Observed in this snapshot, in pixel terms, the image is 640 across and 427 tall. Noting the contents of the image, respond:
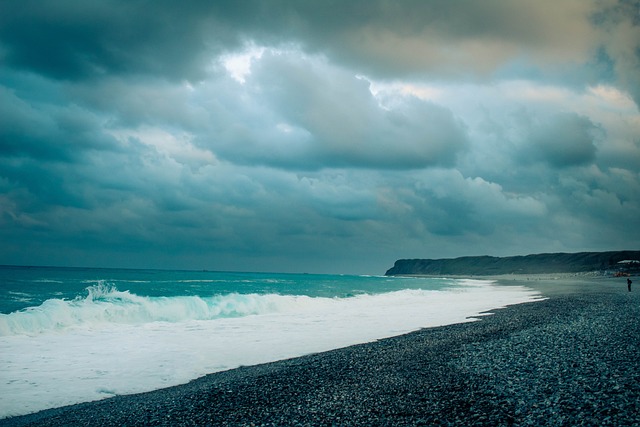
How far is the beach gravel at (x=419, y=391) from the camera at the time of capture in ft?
25.4

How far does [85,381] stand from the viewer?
12.8 meters

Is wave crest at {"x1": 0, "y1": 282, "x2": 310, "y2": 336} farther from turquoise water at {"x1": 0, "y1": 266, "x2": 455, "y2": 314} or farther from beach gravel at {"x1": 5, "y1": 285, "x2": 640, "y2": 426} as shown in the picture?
beach gravel at {"x1": 5, "y1": 285, "x2": 640, "y2": 426}

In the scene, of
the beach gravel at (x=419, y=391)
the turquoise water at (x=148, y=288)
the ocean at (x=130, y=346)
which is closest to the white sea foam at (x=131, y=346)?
the ocean at (x=130, y=346)

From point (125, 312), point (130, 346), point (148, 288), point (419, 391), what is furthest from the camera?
point (148, 288)

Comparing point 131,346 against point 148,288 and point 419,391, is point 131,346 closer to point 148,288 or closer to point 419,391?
point 419,391

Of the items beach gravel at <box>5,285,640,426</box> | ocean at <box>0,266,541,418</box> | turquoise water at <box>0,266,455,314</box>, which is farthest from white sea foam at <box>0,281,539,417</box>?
turquoise water at <box>0,266,455,314</box>

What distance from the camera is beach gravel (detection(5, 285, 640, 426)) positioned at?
7730mm

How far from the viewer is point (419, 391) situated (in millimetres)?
9328

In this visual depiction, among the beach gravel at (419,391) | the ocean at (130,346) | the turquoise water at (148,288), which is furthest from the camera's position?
the turquoise water at (148,288)

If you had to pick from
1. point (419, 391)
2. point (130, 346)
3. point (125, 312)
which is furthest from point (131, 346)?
point (419, 391)

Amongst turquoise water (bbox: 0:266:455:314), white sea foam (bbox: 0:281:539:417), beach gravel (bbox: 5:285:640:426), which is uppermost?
beach gravel (bbox: 5:285:640:426)

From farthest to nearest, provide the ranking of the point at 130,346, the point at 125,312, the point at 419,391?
the point at 125,312 < the point at 130,346 < the point at 419,391

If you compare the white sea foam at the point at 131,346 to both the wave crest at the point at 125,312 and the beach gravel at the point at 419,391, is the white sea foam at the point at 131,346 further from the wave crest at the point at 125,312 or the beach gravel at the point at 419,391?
the beach gravel at the point at 419,391

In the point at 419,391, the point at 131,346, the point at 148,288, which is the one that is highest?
the point at 419,391
